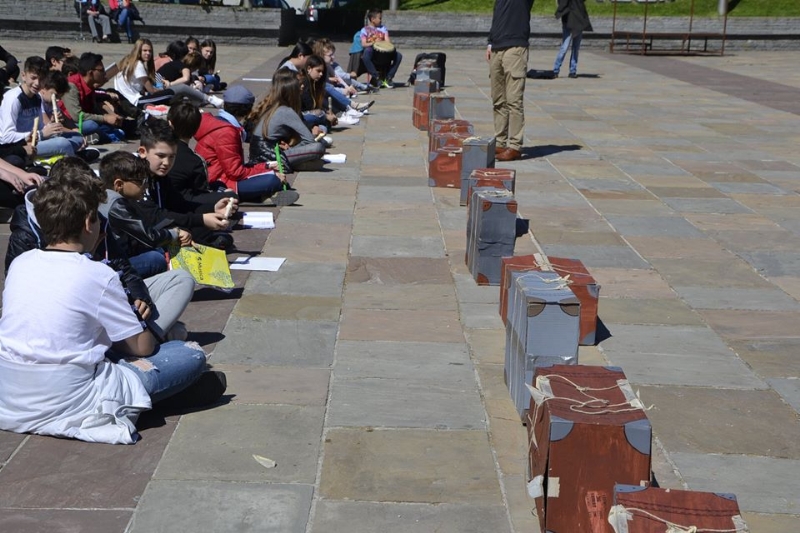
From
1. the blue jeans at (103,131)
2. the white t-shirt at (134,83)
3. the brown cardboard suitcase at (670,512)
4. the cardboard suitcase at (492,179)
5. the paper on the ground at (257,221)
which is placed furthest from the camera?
the white t-shirt at (134,83)

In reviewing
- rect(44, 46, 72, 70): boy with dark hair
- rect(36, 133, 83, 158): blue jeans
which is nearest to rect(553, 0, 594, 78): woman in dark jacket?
rect(44, 46, 72, 70): boy with dark hair

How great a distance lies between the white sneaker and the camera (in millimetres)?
15218

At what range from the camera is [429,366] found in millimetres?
5742

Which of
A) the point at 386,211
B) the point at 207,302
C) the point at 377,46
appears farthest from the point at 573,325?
the point at 377,46

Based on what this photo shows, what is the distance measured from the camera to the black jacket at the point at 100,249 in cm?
503

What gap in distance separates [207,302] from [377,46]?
13.7 meters

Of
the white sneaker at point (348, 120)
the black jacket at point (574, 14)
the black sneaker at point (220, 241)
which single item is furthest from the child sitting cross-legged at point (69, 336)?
the black jacket at point (574, 14)

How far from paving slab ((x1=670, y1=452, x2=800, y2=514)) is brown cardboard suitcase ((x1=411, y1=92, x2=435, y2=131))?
33.4 feet

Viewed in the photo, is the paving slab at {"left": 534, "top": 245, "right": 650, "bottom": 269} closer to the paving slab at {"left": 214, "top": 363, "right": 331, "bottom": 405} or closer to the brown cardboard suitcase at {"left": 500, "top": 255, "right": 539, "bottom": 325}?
the brown cardboard suitcase at {"left": 500, "top": 255, "right": 539, "bottom": 325}

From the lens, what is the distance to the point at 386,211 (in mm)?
9617

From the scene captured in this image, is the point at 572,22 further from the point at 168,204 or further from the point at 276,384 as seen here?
the point at 276,384

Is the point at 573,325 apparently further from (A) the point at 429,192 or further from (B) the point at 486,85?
(B) the point at 486,85

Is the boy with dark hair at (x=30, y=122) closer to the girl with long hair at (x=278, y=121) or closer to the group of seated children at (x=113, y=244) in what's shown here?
the group of seated children at (x=113, y=244)

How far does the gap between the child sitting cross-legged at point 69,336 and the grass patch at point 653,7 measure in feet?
98.3
